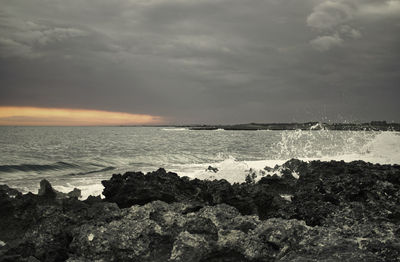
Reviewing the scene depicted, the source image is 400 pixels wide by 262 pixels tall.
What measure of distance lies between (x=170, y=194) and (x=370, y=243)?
197 inches

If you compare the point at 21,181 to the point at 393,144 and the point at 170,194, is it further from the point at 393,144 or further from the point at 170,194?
the point at 393,144

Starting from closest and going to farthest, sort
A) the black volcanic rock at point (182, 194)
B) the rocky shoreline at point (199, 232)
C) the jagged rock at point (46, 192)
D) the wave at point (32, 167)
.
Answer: the rocky shoreline at point (199, 232), the black volcanic rock at point (182, 194), the jagged rock at point (46, 192), the wave at point (32, 167)

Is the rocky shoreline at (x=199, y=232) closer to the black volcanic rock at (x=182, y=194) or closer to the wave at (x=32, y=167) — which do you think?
the black volcanic rock at (x=182, y=194)

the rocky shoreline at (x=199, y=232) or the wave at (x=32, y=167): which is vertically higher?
the rocky shoreline at (x=199, y=232)

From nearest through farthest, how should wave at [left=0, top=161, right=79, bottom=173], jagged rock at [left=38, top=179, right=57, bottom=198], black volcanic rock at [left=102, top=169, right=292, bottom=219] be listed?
1. black volcanic rock at [left=102, top=169, right=292, bottom=219]
2. jagged rock at [left=38, top=179, right=57, bottom=198]
3. wave at [left=0, top=161, right=79, bottom=173]

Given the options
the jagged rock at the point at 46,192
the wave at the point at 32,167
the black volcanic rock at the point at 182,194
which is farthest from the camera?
the wave at the point at 32,167

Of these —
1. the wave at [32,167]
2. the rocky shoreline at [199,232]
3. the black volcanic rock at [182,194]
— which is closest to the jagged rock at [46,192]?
the rocky shoreline at [199,232]

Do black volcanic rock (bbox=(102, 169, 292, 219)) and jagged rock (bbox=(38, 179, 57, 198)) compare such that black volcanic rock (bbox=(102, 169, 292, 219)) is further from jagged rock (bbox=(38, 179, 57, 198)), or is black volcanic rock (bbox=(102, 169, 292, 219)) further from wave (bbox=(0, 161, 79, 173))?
wave (bbox=(0, 161, 79, 173))

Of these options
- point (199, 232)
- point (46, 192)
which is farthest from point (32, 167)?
point (199, 232)

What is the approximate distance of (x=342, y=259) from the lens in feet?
13.9

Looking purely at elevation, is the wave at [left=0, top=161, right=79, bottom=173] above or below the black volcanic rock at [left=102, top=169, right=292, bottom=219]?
below

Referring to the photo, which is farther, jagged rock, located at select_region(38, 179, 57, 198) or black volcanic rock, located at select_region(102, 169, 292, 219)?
jagged rock, located at select_region(38, 179, 57, 198)

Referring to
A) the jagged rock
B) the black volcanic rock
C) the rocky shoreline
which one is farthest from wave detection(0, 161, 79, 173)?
the black volcanic rock

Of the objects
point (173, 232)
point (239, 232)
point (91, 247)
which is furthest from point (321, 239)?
point (91, 247)
